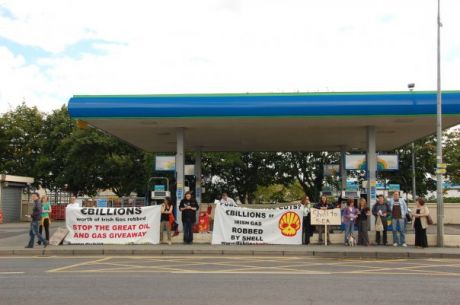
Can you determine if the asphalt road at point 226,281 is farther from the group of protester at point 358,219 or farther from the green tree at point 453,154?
the green tree at point 453,154

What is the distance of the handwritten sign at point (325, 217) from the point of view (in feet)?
59.1

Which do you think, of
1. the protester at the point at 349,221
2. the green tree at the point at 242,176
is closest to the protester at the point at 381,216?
the protester at the point at 349,221

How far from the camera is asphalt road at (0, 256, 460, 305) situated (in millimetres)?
8523

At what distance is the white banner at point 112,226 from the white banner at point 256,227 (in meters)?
2.18

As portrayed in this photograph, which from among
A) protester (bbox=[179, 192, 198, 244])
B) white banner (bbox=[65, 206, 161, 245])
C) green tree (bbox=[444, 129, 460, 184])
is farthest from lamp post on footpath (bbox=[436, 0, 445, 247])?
green tree (bbox=[444, 129, 460, 184])

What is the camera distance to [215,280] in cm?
1046

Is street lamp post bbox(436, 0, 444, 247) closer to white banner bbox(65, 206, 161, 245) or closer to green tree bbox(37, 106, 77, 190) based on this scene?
white banner bbox(65, 206, 161, 245)

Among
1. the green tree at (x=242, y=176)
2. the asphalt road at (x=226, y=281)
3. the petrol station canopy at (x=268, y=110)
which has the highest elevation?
the petrol station canopy at (x=268, y=110)

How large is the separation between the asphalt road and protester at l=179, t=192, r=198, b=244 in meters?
3.26

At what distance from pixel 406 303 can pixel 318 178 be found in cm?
3489

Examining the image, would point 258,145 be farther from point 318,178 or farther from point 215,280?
point 215,280

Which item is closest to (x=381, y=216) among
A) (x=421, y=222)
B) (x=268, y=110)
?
(x=421, y=222)

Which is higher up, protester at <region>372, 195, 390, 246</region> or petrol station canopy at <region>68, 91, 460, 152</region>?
petrol station canopy at <region>68, 91, 460, 152</region>

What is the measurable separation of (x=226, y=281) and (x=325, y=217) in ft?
27.6
